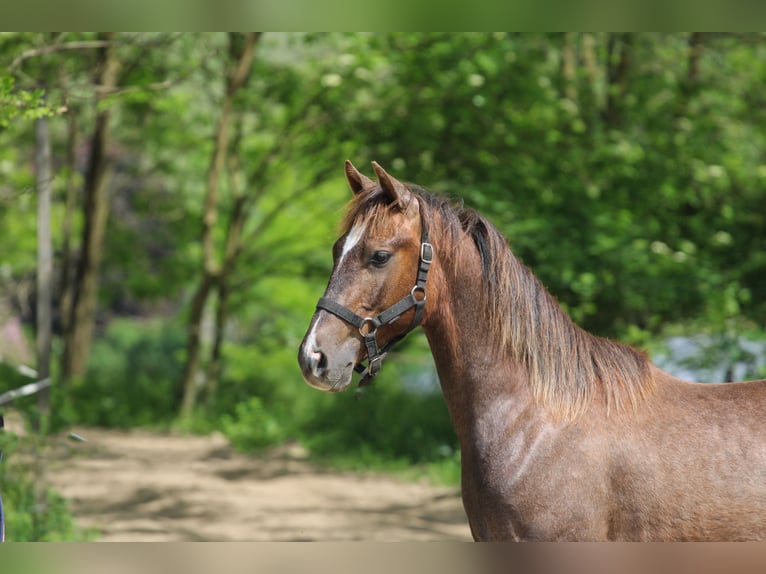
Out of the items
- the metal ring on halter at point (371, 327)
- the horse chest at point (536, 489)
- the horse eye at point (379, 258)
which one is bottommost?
the horse chest at point (536, 489)

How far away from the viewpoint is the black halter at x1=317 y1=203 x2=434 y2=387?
8.46 ft

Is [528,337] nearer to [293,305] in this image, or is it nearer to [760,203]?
[760,203]

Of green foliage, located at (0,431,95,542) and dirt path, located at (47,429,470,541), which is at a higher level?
green foliage, located at (0,431,95,542)

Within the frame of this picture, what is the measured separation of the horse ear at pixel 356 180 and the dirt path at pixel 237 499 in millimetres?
4111

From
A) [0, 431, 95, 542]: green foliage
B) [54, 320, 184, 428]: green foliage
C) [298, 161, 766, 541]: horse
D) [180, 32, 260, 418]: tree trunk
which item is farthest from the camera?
[54, 320, 184, 428]: green foliage

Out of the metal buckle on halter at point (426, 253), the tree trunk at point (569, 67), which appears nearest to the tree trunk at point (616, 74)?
the tree trunk at point (569, 67)

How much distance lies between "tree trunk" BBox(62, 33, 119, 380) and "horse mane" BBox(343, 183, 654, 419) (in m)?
9.22

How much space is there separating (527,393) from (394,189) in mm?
832

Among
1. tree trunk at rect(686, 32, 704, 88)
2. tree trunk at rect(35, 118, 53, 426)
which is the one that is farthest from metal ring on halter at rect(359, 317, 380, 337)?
tree trunk at rect(686, 32, 704, 88)

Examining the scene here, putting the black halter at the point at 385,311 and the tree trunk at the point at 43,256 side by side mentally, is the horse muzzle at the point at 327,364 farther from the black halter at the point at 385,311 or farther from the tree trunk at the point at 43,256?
the tree trunk at the point at 43,256

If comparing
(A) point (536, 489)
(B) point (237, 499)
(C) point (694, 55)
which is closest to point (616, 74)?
(C) point (694, 55)

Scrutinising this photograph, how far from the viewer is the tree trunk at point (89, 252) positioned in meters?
11.4

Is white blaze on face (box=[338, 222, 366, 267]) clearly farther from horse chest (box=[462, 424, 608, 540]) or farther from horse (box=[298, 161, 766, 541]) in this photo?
horse chest (box=[462, 424, 608, 540])
